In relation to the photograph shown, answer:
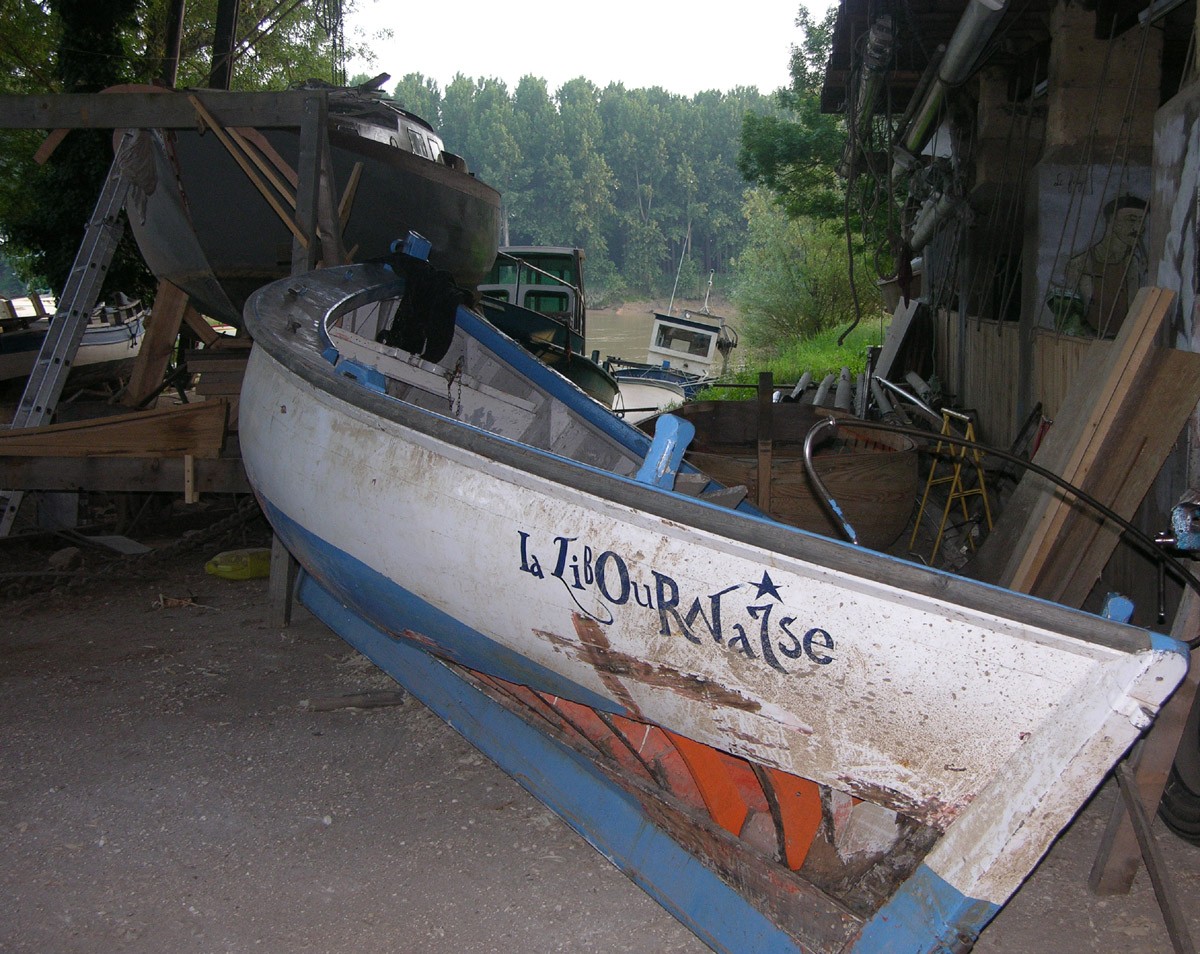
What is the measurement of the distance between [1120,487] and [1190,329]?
0.61 meters

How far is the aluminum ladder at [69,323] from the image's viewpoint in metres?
5.58

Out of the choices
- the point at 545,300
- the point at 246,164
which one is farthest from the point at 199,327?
the point at 545,300

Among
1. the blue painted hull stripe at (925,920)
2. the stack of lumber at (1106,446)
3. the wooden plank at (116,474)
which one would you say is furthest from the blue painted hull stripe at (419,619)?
the stack of lumber at (1106,446)

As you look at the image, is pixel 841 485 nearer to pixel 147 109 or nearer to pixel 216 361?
pixel 216 361

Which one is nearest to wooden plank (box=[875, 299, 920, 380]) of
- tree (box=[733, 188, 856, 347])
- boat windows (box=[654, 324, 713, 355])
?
boat windows (box=[654, 324, 713, 355])

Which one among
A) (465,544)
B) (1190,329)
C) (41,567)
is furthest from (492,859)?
(41,567)

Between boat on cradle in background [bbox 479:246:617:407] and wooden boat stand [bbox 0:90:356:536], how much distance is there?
165 inches

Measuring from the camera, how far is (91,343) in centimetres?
1150

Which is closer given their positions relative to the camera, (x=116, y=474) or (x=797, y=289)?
(x=116, y=474)

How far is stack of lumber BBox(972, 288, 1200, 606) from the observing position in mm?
3398

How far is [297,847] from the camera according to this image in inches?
119

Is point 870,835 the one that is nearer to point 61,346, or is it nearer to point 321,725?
point 321,725

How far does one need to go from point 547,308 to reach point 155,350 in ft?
29.2

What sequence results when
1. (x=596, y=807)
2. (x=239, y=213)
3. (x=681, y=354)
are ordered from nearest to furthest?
(x=596, y=807) → (x=239, y=213) → (x=681, y=354)
